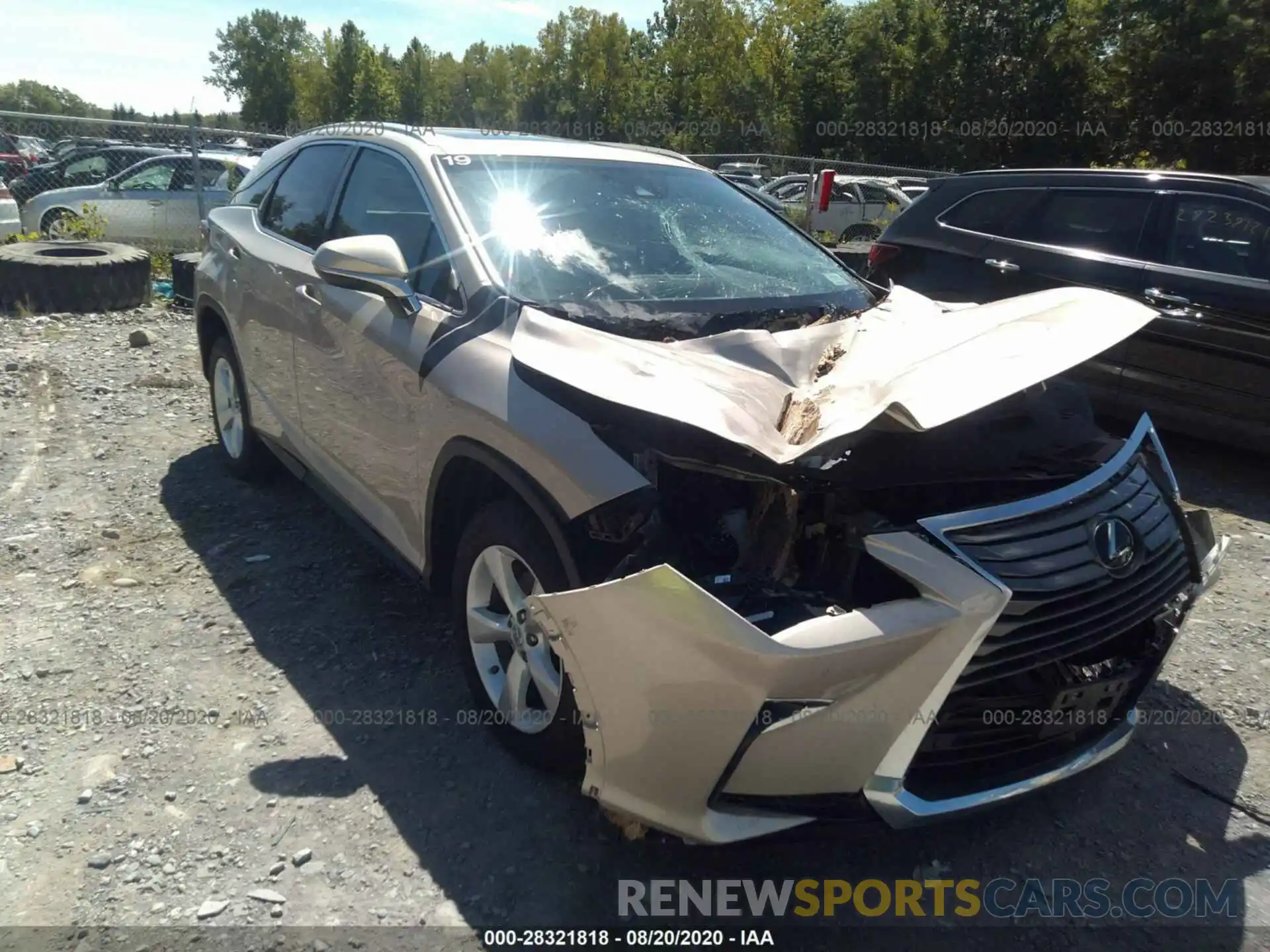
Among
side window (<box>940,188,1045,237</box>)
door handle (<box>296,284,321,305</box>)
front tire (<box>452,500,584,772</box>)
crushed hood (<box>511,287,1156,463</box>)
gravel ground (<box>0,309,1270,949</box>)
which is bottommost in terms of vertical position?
gravel ground (<box>0,309,1270,949</box>)

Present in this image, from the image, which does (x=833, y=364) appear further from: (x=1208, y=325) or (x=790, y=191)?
(x=790, y=191)

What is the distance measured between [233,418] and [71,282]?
15.4 feet

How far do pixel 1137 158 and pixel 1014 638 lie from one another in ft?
102

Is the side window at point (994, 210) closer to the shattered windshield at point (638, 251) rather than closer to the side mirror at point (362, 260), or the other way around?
the shattered windshield at point (638, 251)

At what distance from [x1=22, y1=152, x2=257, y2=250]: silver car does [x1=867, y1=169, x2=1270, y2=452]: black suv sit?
951 centimetres

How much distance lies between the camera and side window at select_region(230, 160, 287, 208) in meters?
4.61

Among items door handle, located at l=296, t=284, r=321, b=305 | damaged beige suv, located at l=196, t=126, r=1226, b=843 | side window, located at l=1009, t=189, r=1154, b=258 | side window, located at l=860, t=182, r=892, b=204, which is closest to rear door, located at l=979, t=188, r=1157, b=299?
side window, located at l=1009, t=189, r=1154, b=258

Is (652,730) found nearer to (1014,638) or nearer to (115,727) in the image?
(1014,638)

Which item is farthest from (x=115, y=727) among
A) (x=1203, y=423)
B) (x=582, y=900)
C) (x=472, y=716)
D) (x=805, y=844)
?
(x=1203, y=423)

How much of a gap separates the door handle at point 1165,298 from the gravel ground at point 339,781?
158 centimetres

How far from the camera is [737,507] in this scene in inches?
93.0

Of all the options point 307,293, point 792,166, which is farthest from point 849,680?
point 792,166

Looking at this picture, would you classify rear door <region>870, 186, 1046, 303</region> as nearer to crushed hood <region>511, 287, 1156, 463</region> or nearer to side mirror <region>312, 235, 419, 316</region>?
crushed hood <region>511, 287, 1156, 463</region>

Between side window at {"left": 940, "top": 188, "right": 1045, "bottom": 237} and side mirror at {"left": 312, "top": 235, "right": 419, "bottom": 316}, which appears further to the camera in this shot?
side window at {"left": 940, "top": 188, "right": 1045, "bottom": 237}
